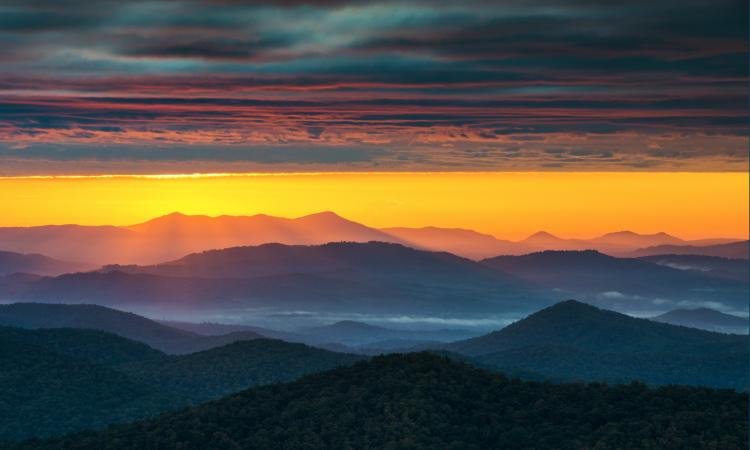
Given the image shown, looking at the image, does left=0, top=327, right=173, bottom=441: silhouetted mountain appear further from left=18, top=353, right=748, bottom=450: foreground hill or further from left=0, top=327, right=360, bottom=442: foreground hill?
left=18, top=353, right=748, bottom=450: foreground hill

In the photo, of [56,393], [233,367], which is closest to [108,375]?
[56,393]

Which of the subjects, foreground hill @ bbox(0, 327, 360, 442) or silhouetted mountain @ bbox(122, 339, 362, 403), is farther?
silhouetted mountain @ bbox(122, 339, 362, 403)

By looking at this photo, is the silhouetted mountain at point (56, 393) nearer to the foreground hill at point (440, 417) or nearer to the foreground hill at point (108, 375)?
the foreground hill at point (108, 375)

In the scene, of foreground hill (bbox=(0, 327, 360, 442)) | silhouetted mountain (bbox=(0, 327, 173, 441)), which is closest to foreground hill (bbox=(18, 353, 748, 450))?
silhouetted mountain (bbox=(0, 327, 173, 441))

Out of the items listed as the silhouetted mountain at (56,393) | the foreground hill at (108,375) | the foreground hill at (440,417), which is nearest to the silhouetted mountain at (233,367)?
the foreground hill at (108,375)

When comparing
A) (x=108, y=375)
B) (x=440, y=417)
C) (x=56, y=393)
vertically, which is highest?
(x=108, y=375)

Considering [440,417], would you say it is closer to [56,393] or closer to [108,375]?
[56,393]
